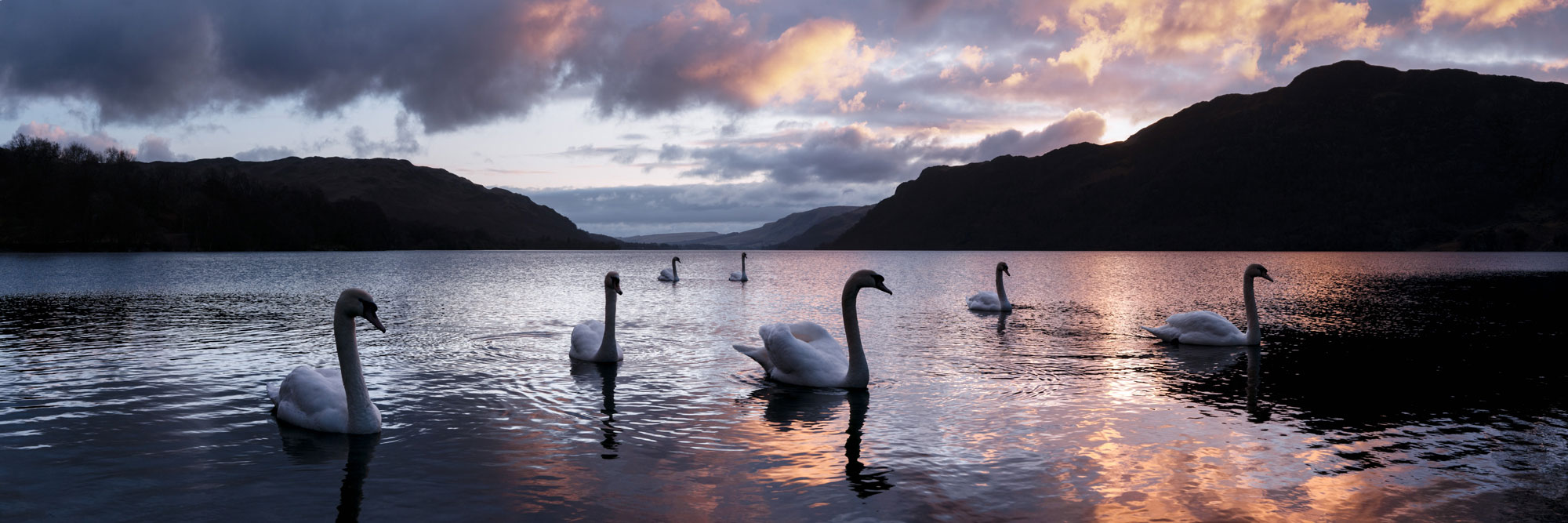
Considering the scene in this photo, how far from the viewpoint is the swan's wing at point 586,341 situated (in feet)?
56.4

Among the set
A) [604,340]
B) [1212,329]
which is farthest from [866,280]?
[1212,329]

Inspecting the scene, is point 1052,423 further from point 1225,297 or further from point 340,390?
point 1225,297

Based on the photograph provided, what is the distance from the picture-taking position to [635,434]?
1092 cm

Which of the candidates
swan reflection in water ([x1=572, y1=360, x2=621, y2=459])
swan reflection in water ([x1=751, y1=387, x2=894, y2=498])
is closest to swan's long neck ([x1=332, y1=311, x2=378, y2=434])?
swan reflection in water ([x1=572, y1=360, x2=621, y2=459])

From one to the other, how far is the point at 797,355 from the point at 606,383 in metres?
3.49

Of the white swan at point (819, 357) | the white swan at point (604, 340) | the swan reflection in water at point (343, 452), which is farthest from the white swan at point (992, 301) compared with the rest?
the swan reflection in water at point (343, 452)

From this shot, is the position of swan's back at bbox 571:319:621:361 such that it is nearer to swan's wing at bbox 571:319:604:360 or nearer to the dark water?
swan's wing at bbox 571:319:604:360

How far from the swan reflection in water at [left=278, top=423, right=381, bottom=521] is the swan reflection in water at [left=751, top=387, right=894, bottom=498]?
4.85 metres

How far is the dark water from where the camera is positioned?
8156mm

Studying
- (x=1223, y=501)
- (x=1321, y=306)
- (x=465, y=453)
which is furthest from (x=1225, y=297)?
(x=465, y=453)

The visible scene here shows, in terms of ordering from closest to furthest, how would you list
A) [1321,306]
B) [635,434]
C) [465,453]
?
[465,453]
[635,434]
[1321,306]

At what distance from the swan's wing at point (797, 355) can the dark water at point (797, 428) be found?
0.57 m

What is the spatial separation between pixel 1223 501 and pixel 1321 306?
3102 centimetres

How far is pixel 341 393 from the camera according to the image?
1099 centimetres
